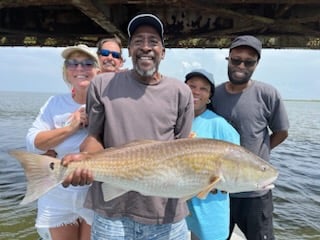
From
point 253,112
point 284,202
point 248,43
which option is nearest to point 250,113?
point 253,112

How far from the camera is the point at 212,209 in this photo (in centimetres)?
394

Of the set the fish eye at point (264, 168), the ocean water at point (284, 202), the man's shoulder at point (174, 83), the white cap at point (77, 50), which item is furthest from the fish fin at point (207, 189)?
the ocean water at point (284, 202)

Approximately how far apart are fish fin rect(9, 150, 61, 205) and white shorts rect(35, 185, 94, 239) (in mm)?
834

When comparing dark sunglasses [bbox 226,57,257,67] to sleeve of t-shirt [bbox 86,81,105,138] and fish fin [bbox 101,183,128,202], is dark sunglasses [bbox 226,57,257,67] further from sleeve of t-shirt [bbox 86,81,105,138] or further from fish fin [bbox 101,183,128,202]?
fish fin [bbox 101,183,128,202]

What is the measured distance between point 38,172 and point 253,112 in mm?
2425

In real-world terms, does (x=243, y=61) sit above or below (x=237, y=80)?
above

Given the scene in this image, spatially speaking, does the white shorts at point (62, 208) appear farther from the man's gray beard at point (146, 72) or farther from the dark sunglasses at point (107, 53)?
the dark sunglasses at point (107, 53)

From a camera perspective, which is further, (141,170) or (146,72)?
(146,72)

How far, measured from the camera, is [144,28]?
320cm

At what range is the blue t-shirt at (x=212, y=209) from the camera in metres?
3.90

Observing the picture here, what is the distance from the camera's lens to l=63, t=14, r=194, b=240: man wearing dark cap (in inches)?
122

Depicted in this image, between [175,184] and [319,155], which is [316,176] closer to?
[319,155]

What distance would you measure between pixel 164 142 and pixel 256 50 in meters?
1.83

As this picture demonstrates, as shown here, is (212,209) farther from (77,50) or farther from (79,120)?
(77,50)
